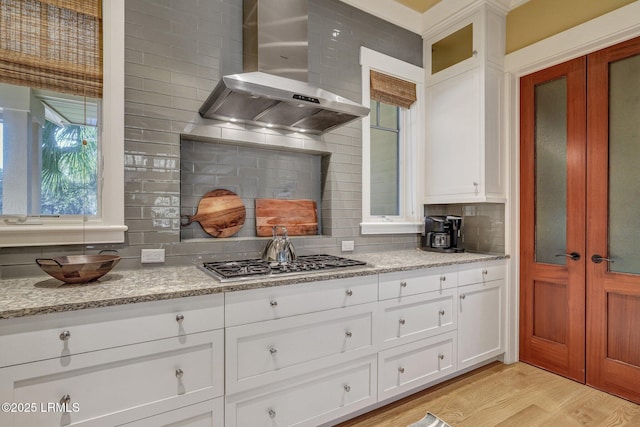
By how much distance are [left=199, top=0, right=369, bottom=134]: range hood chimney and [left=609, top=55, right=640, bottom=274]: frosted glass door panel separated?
173cm

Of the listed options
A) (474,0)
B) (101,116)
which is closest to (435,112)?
(474,0)

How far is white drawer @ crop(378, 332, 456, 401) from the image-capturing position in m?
2.06

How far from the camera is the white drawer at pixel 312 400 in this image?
1.60m

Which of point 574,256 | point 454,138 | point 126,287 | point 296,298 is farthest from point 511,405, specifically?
point 126,287

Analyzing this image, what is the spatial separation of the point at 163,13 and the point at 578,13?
2.83 metres

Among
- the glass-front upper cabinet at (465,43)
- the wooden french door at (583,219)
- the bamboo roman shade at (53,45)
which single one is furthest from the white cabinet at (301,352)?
the glass-front upper cabinet at (465,43)

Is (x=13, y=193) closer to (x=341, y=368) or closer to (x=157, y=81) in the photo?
(x=157, y=81)

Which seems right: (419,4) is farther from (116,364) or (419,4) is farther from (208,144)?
(116,364)

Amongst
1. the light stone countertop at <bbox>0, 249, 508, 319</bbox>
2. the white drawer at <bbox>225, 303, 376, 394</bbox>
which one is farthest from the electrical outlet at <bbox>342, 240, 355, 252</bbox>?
the white drawer at <bbox>225, 303, 376, 394</bbox>

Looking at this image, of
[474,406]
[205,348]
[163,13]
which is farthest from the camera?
[474,406]

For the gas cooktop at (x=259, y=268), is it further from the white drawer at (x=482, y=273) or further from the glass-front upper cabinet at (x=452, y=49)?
the glass-front upper cabinet at (x=452, y=49)

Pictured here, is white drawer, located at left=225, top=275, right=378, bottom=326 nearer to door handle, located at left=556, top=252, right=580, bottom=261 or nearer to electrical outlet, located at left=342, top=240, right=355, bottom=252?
electrical outlet, located at left=342, top=240, right=355, bottom=252

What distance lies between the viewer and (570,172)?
244 centimetres

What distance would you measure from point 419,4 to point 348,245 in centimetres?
226
